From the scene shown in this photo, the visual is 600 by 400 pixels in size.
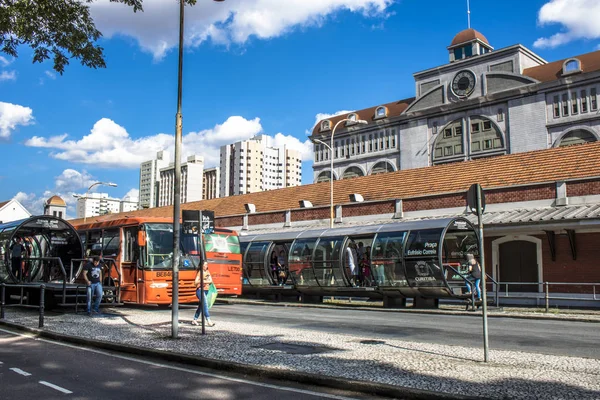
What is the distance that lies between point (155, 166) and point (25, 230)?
169 m

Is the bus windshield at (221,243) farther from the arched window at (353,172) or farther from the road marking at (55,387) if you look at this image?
the arched window at (353,172)

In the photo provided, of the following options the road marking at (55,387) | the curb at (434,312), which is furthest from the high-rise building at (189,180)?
the road marking at (55,387)

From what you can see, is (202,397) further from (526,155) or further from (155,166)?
(155,166)

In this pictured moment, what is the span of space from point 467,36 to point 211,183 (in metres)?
122

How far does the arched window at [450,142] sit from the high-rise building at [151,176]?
387ft

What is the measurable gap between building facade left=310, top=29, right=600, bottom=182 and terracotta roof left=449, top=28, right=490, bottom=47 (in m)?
0.18

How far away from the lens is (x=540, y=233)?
22719mm

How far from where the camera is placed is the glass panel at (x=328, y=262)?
22.2 meters

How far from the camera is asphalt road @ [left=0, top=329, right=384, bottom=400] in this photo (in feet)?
22.7

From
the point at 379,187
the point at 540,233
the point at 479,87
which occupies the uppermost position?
the point at 479,87

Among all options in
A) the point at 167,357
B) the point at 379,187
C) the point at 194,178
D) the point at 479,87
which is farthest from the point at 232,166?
the point at 167,357

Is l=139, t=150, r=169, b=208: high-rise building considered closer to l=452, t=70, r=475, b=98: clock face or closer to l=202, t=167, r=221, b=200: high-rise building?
l=202, t=167, r=221, b=200: high-rise building

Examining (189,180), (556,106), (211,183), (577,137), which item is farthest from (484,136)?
(211,183)

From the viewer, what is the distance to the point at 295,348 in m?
10.1
